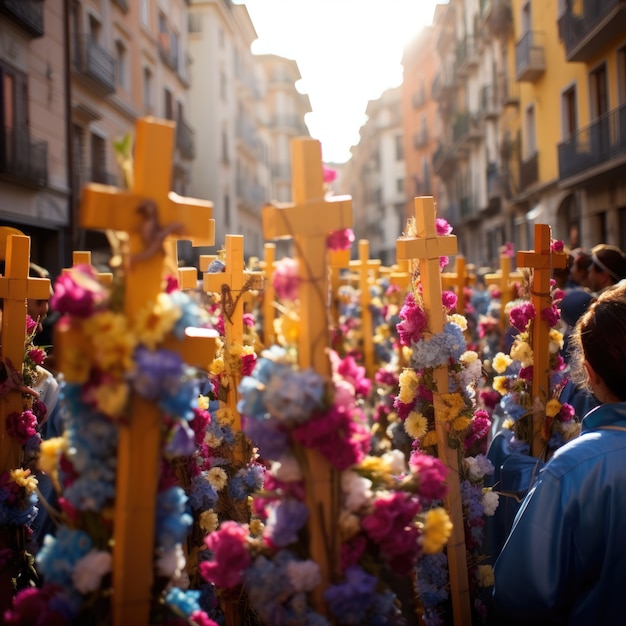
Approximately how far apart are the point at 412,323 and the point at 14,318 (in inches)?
75.9

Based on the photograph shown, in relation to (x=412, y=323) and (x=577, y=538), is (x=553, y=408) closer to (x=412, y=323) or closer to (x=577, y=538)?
(x=412, y=323)

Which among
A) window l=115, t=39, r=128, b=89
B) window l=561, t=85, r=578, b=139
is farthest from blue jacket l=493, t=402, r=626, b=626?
window l=115, t=39, r=128, b=89

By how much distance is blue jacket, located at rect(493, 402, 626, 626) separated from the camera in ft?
7.54

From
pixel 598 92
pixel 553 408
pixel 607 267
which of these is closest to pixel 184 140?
pixel 598 92

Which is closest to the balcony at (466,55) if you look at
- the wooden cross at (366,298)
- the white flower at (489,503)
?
the wooden cross at (366,298)

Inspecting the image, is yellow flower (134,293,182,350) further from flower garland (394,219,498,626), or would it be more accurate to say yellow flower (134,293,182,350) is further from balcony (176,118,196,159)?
balcony (176,118,196,159)

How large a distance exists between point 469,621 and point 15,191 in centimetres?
1027

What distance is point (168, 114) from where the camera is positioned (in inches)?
887

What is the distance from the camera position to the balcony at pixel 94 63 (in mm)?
14469

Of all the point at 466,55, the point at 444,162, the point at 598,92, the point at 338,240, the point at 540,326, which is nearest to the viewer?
the point at 338,240

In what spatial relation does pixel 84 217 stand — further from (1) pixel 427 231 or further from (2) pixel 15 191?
(2) pixel 15 191

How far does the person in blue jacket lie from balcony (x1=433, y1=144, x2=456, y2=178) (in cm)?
2721

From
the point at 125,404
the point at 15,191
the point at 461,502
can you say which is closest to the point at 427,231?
the point at 461,502

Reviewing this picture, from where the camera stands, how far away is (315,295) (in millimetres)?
2066
